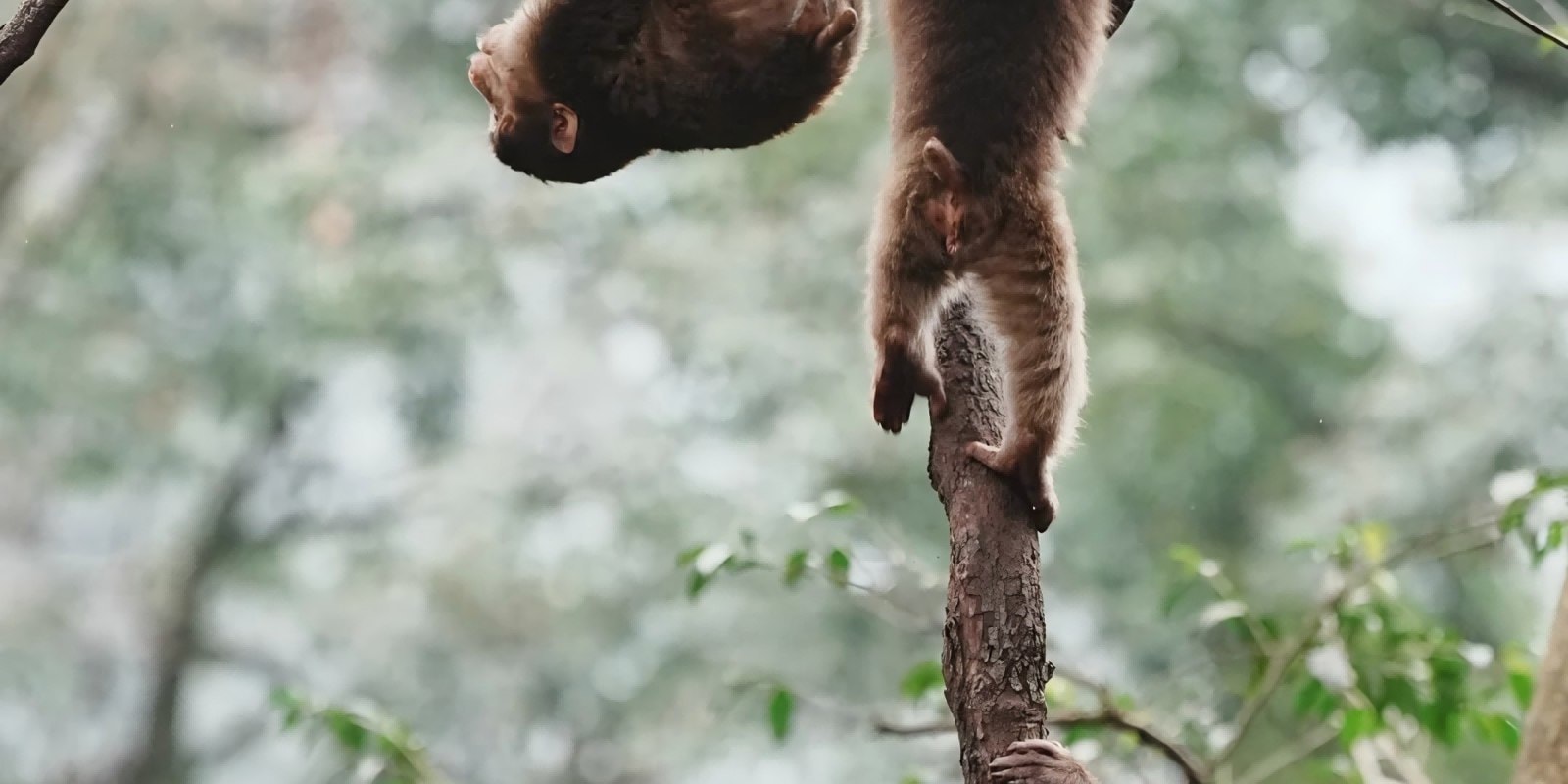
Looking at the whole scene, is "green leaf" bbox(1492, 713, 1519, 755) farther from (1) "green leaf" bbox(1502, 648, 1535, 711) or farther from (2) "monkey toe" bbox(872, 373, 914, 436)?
(2) "monkey toe" bbox(872, 373, 914, 436)

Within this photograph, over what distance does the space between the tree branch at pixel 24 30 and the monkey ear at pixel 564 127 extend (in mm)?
945

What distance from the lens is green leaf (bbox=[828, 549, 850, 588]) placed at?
2.51 metres

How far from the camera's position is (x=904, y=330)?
2.08 m

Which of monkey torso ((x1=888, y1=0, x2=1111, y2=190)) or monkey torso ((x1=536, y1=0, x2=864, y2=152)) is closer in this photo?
monkey torso ((x1=888, y1=0, x2=1111, y2=190))

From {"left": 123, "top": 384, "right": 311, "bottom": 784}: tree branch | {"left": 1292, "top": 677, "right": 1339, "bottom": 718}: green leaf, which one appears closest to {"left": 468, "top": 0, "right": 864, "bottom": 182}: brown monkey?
{"left": 1292, "top": 677, "right": 1339, "bottom": 718}: green leaf

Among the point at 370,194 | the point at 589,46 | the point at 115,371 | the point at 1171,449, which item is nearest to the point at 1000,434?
the point at 589,46

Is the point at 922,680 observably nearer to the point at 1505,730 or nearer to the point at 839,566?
the point at 839,566

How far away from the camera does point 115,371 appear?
5.92 m

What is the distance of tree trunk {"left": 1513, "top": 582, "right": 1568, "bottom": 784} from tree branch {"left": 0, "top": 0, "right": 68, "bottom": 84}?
6.10 feet

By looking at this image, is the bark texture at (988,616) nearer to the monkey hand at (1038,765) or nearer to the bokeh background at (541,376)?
the monkey hand at (1038,765)

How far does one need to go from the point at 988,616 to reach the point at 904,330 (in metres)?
0.43

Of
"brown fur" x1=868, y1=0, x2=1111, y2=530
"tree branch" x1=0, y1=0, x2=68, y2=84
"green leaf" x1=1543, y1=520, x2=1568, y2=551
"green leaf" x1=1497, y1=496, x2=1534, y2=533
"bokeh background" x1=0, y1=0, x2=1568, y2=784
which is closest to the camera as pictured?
"tree branch" x1=0, y1=0, x2=68, y2=84

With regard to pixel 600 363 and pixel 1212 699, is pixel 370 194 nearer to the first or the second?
pixel 600 363

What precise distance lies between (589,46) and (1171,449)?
348 cm
